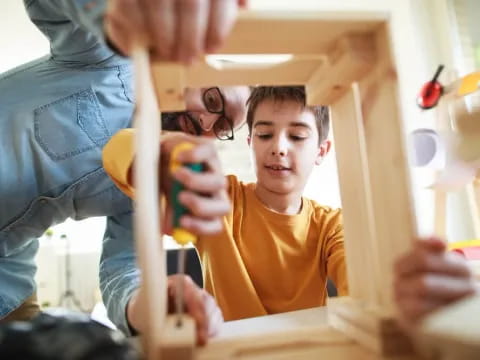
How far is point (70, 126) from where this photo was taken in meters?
0.69

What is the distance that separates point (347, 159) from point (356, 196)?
0.05m

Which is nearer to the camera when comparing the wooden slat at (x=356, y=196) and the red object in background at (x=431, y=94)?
the wooden slat at (x=356, y=196)

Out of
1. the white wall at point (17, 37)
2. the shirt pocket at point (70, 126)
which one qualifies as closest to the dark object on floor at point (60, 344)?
the shirt pocket at point (70, 126)

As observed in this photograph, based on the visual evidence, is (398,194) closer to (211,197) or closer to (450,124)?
(211,197)

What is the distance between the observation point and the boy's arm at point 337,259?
2.50 feet

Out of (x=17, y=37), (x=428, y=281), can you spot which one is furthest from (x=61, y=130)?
(x=17, y=37)

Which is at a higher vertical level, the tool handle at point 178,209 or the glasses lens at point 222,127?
the glasses lens at point 222,127

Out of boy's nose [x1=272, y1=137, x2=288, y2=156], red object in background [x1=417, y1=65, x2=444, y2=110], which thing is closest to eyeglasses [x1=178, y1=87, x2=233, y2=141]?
boy's nose [x1=272, y1=137, x2=288, y2=156]

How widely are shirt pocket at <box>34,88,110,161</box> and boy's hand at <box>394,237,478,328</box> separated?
21.3 inches

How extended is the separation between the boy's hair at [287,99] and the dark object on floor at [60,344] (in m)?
0.71

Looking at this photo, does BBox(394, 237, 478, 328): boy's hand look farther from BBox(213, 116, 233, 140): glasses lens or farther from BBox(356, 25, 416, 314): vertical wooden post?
BBox(213, 116, 233, 140): glasses lens

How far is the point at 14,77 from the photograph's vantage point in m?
0.72

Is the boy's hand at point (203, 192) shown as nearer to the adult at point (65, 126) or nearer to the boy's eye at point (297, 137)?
the adult at point (65, 126)

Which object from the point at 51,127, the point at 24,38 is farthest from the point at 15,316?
the point at 24,38
